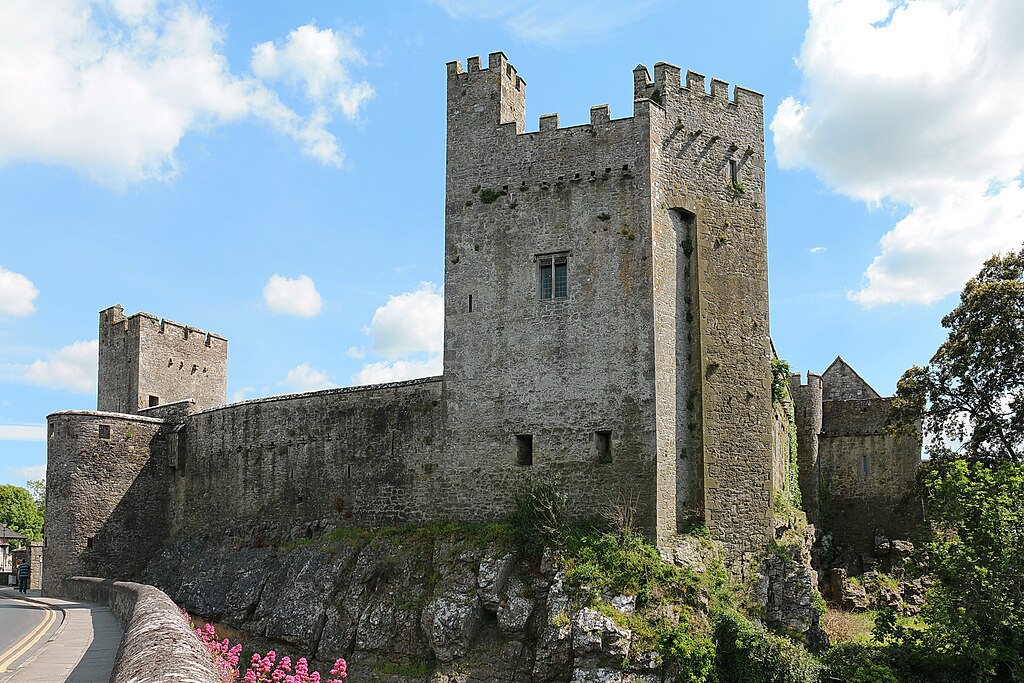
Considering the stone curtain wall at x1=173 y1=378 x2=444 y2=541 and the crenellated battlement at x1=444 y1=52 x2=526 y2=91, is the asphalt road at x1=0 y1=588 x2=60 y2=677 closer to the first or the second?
the stone curtain wall at x1=173 y1=378 x2=444 y2=541

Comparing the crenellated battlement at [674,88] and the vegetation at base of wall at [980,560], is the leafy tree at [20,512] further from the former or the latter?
the vegetation at base of wall at [980,560]

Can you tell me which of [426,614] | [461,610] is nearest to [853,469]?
[461,610]

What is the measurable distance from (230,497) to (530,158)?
16.0 m

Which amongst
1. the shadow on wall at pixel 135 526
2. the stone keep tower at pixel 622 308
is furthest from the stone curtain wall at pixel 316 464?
the stone keep tower at pixel 622 308

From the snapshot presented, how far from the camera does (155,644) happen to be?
1023cm

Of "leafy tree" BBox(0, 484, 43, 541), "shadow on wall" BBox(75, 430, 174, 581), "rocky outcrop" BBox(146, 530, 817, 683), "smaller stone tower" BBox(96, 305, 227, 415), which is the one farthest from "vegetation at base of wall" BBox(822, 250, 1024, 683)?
"leafy tree" BBox(0, 484, 43, 541)

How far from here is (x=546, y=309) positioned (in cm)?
2584

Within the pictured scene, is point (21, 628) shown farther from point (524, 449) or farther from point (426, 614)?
point (524, 449)

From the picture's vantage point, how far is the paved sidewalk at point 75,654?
44.0 ft

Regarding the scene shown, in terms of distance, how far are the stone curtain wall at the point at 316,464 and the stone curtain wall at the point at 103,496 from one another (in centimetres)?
112

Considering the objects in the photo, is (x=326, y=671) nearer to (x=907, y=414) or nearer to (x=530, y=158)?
(x=530, y=158)

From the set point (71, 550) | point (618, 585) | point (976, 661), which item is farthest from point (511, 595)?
point (71, 550)

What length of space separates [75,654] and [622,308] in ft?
48.7

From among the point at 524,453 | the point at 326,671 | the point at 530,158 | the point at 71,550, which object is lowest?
the point at 326,671
